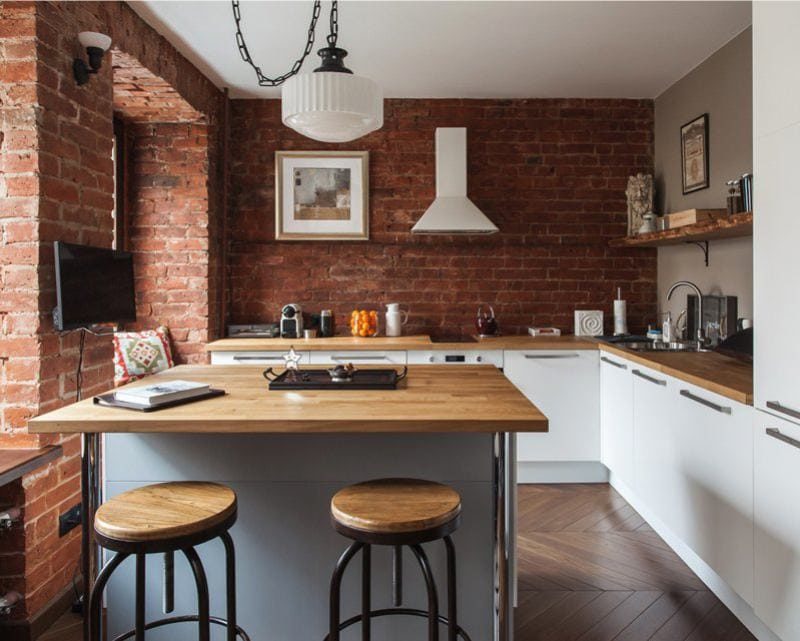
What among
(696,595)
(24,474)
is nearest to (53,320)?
(24,474)

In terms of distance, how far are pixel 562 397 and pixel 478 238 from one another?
54.2 inches

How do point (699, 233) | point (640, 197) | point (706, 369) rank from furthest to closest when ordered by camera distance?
point (640, 197), point (699, 233), point (706, 369)

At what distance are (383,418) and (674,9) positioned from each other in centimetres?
278

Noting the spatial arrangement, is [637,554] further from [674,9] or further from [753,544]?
[674,9]

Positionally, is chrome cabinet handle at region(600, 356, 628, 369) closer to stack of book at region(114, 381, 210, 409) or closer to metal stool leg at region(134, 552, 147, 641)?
stack of book at region(114, 381, 210, 409)

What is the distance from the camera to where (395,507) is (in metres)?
1.64

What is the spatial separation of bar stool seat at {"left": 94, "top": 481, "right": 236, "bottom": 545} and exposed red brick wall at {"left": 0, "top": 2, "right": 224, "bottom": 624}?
0.85 metres

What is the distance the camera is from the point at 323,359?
4.05m

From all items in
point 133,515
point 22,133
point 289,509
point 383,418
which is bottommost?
point 289,509

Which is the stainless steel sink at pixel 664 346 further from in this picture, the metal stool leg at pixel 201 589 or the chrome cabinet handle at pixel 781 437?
the metal stool leg at pixel 201 589

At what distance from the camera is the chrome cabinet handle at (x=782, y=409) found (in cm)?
190

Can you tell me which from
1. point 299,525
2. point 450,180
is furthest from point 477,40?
point 299,525

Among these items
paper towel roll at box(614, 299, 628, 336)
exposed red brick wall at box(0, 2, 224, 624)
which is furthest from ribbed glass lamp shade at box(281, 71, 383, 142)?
paper towel roll at box(614, 299, 628, 336)

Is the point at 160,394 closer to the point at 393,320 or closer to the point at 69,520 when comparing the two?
the point at 69,520
